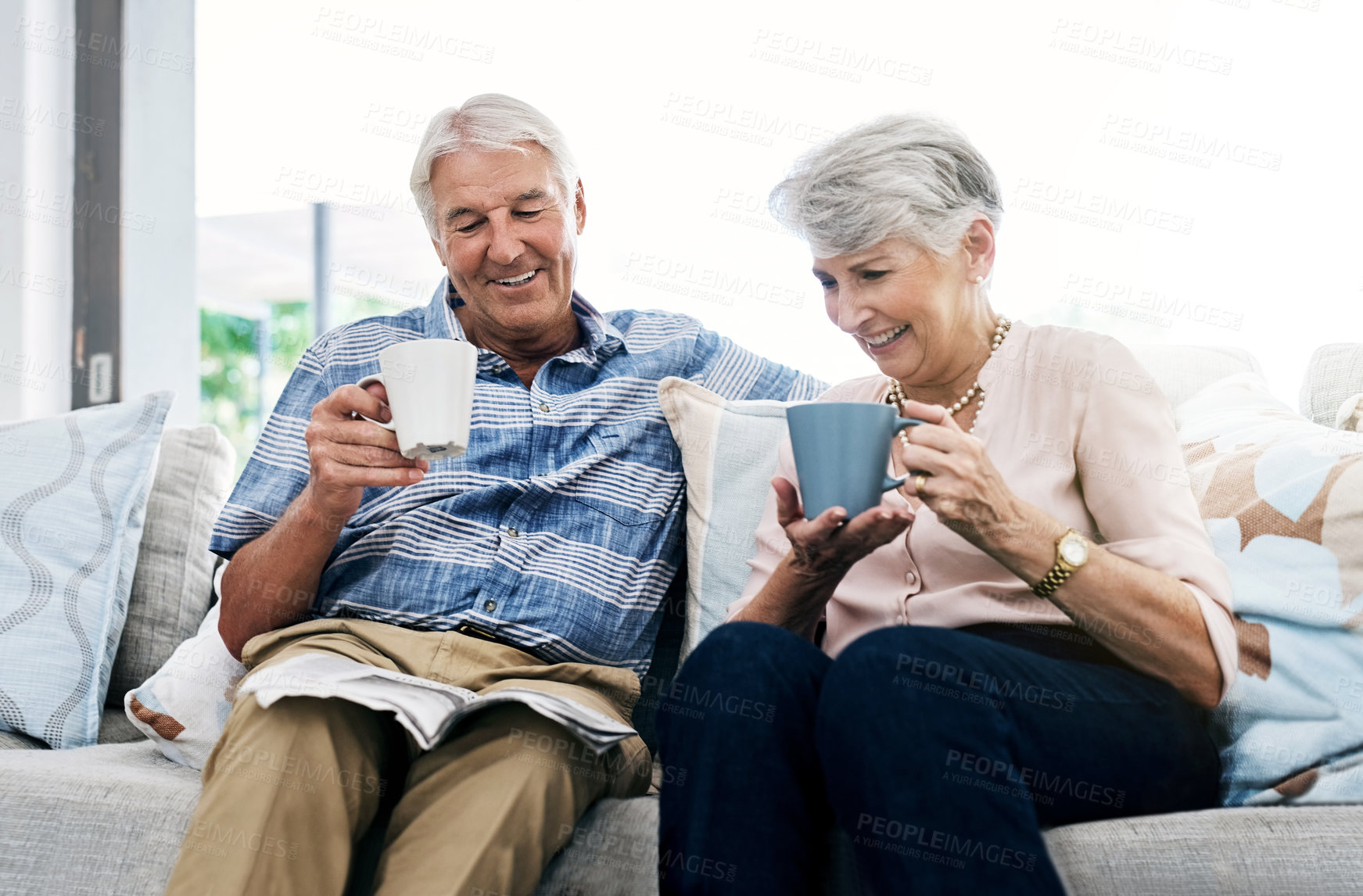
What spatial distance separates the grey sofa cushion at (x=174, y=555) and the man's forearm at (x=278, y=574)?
391 millimetres

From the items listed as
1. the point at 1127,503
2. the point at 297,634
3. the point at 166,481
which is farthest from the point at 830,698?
the point at 166,481

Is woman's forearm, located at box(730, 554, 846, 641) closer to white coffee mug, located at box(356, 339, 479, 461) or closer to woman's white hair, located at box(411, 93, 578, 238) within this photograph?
white coffee mug, located at box(356, 339, 479, 461)

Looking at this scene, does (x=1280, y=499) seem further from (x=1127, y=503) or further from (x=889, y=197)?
(x=889, y=197)

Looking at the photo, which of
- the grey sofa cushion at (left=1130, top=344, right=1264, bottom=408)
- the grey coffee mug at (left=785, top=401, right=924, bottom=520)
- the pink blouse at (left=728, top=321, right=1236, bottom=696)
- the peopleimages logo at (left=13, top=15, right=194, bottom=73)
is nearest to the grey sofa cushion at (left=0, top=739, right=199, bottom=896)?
the pink blouse at (left=728, top=321, right=1236, bottom=696)

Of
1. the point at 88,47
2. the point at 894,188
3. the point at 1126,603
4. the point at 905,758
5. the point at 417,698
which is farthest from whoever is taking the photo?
the point at 88,47

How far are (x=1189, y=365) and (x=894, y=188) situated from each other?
2.11 feet

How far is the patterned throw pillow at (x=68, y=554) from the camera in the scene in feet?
4.68

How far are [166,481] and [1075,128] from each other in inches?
86.6

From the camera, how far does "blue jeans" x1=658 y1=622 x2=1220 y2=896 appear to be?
2.55 ft

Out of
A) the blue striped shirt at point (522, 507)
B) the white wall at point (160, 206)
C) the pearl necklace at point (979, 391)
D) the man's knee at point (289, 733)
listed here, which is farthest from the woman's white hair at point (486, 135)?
the white wall at point (160, 206)

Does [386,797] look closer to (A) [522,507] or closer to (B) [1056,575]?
(A) [522,507]

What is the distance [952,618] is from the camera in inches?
41.4

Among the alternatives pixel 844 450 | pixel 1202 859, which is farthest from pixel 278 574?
pixel 1202 859

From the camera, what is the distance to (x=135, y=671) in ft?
5.22
